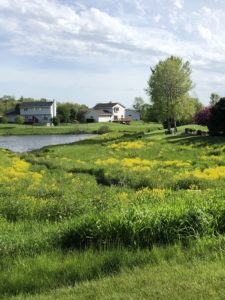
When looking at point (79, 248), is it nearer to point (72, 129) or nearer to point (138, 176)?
point (138, 176)

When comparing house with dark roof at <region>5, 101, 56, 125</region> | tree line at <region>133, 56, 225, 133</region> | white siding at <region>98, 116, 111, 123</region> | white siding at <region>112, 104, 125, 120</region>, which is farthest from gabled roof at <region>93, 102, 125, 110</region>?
tree line at <region>133, 56, 225, 133</region>

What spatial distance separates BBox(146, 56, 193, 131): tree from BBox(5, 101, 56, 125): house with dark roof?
8706 centimetres

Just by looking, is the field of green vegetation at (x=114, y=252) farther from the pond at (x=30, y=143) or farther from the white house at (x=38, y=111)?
the white house at (x=38, y=111)

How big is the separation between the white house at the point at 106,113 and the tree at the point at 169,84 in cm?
8584

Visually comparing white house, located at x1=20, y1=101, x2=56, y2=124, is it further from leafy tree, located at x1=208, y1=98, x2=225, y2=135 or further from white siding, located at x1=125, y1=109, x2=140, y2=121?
leafy tree, located at x1=208, y1=98, x2=225, y2=135

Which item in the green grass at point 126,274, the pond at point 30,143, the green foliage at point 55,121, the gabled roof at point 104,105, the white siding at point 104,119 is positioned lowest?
the pond at point 30,143

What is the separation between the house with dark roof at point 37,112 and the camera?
150250mm

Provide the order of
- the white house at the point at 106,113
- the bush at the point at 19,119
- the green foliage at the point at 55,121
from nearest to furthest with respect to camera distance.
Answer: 1. the green foliage at the point at 55,121
2. the bush at the point at 19,119
3. the white house at the point at 106,113

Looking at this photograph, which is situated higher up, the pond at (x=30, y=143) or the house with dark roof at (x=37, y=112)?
the house with dark roof at (x=37, y=112)

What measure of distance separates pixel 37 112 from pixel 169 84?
93063 millimetres

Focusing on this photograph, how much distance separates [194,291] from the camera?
17.4 ft

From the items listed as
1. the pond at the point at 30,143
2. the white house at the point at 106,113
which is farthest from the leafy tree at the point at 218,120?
the white house at the point at 106,113

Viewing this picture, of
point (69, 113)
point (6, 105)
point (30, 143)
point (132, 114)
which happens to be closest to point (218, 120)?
point (30, 143)

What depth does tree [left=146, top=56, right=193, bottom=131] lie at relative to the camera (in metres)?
64.6
